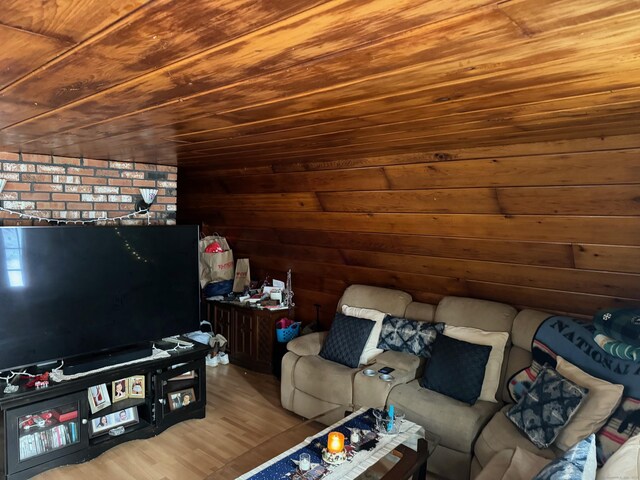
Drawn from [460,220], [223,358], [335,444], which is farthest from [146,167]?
[335,444]

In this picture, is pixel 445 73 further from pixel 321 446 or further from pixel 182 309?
pixel 182 309

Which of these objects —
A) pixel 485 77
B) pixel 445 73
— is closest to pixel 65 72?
pixel 445 73

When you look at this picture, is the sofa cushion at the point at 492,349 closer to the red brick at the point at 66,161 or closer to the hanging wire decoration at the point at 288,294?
the hanging wire decoration at the point at 288,294

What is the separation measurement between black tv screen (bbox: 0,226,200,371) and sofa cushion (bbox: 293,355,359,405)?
0.93 m

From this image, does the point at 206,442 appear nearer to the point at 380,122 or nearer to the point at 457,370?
the point at 457,370

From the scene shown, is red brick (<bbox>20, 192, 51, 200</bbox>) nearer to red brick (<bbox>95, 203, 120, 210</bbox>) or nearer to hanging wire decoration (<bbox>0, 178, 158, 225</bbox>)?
hanging wire decoration (<bbox>0, 178, 158, 225</bbox>)

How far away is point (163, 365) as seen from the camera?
322 cm

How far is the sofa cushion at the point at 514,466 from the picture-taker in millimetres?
2033

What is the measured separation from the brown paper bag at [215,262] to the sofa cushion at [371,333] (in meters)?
1.76

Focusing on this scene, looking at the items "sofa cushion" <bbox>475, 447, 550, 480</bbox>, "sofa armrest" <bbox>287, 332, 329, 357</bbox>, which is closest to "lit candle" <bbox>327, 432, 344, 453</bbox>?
"sofa cushion" <bbox>475, 447, 550, 480</bbox>

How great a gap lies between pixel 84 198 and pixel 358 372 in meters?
2.35

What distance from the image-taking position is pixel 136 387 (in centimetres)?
320

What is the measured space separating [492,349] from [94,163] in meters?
3.11

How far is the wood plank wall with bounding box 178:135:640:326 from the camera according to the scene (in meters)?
2.41
